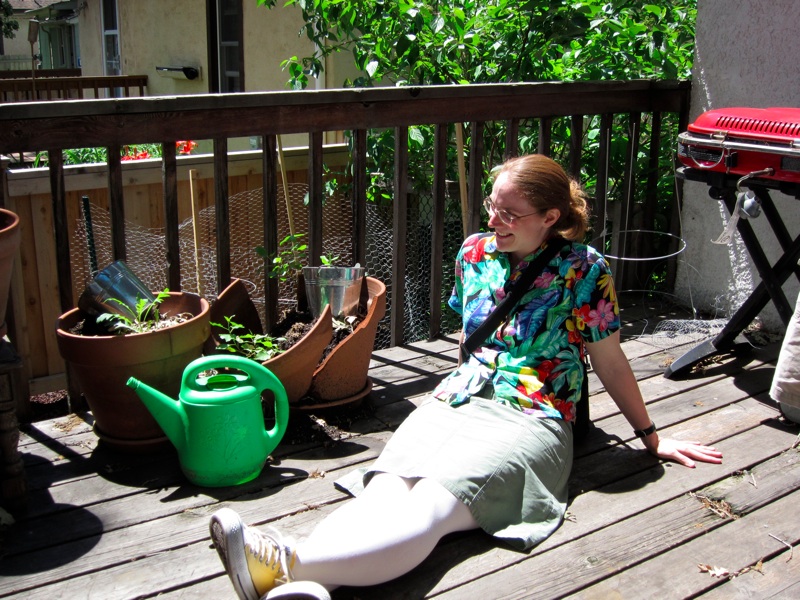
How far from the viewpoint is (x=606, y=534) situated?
2.18 m

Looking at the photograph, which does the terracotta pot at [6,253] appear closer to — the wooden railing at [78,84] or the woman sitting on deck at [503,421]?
the woman sitting on deck at [503,421]

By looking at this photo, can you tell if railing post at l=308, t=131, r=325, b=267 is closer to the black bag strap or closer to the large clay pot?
the large clay pot

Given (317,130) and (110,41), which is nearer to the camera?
(317,130)

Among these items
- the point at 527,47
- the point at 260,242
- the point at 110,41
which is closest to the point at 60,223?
the point at 527,47

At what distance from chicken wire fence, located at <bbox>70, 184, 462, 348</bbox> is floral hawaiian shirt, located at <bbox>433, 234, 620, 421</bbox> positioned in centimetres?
170

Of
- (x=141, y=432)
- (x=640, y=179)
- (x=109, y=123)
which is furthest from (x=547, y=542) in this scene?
(x=640, y=179)

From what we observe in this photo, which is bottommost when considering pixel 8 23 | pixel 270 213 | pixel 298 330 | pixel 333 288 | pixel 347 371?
pixel 347 371

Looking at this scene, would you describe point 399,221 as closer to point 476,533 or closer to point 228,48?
point 476,533

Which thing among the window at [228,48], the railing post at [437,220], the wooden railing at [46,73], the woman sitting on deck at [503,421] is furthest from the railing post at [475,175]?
the wooden railing at [46,73]

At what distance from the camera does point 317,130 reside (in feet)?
10.1

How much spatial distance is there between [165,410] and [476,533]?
2.88ft

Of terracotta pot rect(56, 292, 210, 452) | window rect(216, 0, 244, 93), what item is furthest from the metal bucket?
window rect(216, 0, 244, 93)

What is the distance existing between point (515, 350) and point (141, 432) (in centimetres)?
111

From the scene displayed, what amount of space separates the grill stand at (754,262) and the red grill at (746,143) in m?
0.04
